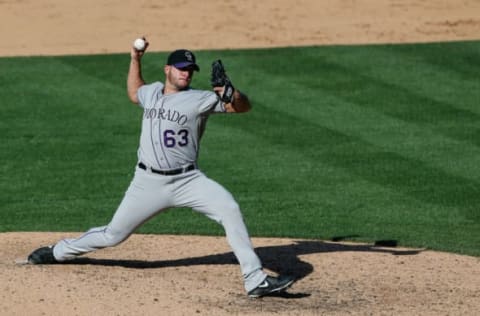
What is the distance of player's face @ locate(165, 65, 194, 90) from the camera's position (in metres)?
9.20

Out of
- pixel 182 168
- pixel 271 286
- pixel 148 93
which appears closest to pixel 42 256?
pixel 182 168

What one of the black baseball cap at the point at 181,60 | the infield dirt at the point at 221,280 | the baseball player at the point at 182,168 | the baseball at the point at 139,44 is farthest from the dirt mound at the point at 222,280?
the baseball at the point at 139,44

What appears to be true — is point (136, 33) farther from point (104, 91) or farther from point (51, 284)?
point (51, 284)

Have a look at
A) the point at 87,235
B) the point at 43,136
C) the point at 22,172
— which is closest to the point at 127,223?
the point at 87,235

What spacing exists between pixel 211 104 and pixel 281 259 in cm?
187

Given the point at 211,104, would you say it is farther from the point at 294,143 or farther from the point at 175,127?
the point at 294,143

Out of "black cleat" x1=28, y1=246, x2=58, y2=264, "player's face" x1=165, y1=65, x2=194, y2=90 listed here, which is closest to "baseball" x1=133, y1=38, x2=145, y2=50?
"player's face" x1=165, y1=65, x2=194, y2=90

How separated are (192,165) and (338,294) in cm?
151

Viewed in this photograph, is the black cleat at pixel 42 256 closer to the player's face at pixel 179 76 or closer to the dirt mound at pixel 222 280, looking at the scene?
the dirt mound at pixel 222 280

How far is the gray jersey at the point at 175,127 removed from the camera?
909cm

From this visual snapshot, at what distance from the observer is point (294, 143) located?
14148 mm

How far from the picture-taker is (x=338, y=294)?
9258 mm

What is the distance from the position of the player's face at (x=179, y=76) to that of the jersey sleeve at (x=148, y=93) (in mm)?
148

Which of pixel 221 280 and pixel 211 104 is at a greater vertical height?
pixel 211 104
